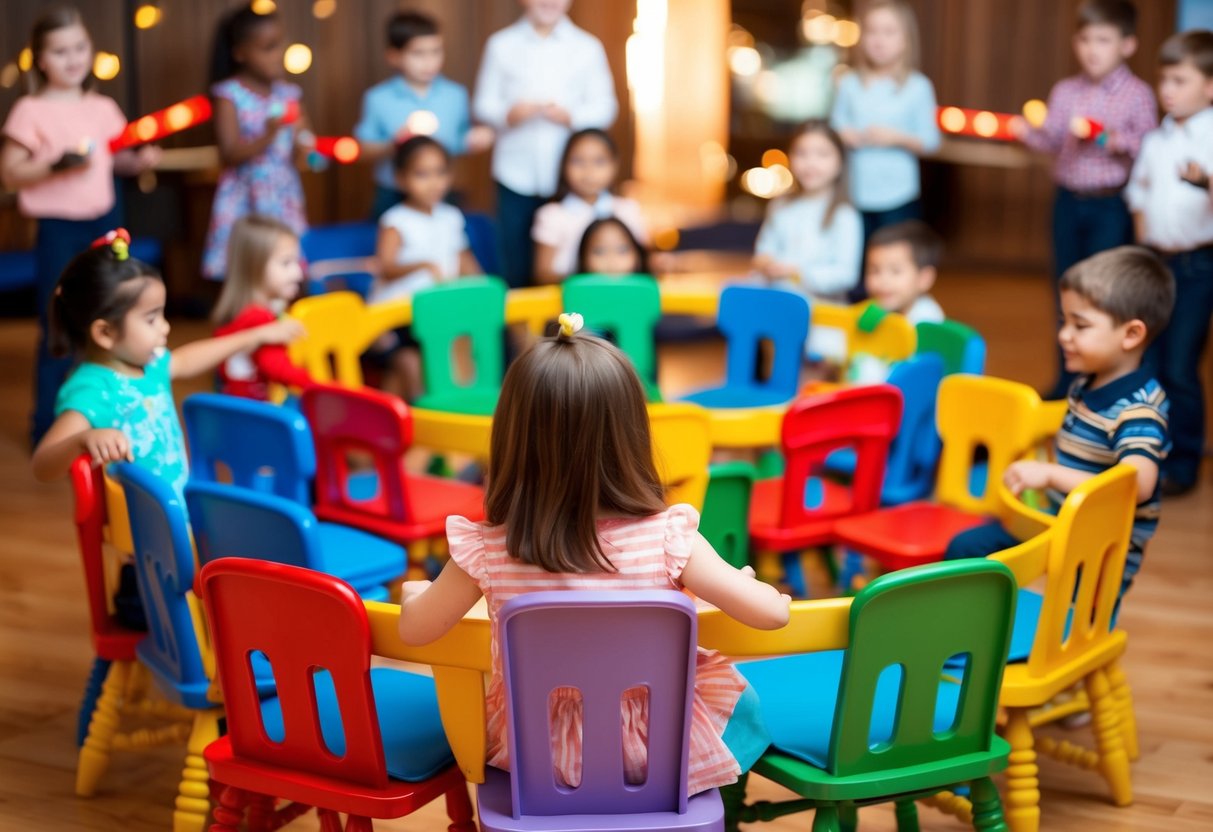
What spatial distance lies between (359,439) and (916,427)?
136 cm

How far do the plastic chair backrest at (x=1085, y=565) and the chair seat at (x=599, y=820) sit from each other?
0.75m

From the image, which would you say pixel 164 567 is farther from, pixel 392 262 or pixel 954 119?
pixel 954 119

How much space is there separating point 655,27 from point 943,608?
823 centimetres

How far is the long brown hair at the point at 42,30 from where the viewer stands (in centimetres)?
463

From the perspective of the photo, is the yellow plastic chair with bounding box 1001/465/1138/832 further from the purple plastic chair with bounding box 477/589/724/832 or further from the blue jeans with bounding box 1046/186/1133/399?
the blue jeans with bounding box 1046/186/1133/399

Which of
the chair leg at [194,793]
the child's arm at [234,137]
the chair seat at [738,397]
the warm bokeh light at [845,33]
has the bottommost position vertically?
the chair leg at [194,793]

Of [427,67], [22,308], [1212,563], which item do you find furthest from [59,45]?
[1212,563]

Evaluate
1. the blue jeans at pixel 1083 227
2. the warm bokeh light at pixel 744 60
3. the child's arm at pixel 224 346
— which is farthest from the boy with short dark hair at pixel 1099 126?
the warm bokeh light at pixel 744 60

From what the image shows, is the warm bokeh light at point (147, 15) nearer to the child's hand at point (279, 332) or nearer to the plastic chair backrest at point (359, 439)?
the child's hand at point (279, 332)

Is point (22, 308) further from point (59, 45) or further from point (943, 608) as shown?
point (943, 608)

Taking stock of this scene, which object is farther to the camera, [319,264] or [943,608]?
[319,264]

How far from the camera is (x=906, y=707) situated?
2109mm

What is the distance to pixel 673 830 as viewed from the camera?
1.97 m

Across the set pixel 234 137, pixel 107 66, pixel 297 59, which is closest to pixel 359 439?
pixel 234 137
